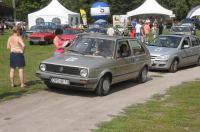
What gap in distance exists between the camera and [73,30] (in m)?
31.1

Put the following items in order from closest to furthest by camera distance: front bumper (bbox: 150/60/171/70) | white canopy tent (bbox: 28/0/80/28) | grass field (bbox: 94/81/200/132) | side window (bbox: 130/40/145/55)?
grass field (bbox: 94/81/200/132), side window (bbox: 130/40/145/55), front bumper (bbox: 150/60/171/70), white canopy tent (bbox: 28/0/80/28)

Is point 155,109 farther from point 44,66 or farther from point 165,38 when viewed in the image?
point 165,38

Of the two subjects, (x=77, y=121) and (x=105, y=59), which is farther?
(x=105, y=59)

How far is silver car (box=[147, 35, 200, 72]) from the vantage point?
16703 millimetres

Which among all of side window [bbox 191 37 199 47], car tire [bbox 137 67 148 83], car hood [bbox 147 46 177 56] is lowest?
car tire [bbox 137 67 148 83]

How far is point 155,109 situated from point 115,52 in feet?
9.04

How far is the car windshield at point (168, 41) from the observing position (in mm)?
17922

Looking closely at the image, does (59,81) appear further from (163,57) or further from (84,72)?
(163,57)

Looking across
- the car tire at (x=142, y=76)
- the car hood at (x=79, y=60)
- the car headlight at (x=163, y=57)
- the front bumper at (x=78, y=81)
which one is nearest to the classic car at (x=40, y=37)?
the car headlight at (x=163, y=57)

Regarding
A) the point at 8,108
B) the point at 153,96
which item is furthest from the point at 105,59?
the point at 8,108

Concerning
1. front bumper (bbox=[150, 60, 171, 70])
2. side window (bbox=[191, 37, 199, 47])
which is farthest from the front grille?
side window (bbox=[191, 37, 199, 47])

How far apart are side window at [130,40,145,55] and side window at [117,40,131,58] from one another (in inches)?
11.2

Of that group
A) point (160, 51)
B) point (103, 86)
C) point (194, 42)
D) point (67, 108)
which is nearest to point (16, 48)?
point (103, 86)

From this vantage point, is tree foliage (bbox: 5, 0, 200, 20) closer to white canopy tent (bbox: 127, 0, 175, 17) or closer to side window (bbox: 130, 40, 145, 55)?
white canopy tent (bbox: 127, 0, 175, 17)
